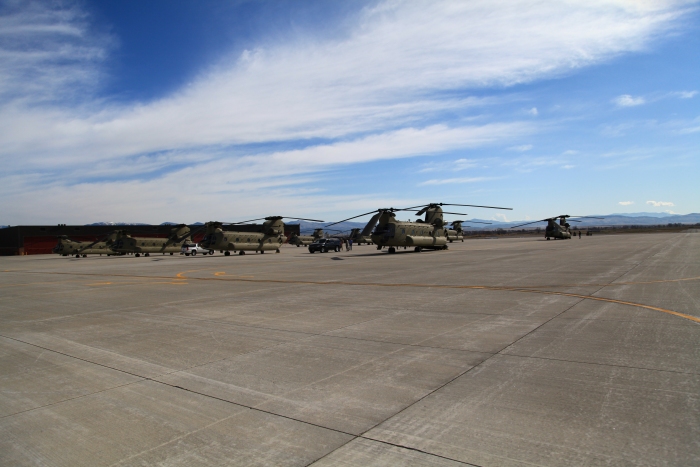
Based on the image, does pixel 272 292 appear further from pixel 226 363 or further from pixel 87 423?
pixel 87 423

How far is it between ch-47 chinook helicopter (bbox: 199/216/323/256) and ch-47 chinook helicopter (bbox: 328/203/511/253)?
20.9 feet

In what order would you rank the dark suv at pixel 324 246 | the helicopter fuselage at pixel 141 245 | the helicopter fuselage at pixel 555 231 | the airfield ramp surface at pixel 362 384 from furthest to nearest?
the helicopter fuselage at pixel 555 231 → the helicopter fuselage at pixel 141 245 → the dark suv at pixel 324 246 → the airfield ramp surface at pixel 362 384

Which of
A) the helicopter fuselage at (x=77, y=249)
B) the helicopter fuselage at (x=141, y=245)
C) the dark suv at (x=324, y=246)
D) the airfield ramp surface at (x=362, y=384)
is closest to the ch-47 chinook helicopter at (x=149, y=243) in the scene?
the helicopter fuselage at (x=141, y=245)

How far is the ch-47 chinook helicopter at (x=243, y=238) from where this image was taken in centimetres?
4356

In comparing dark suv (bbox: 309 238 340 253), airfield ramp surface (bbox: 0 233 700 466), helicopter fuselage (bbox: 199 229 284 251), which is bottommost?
airfield ramp surface (bbox: 0 233 700 466)

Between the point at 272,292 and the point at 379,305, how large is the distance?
4.61m

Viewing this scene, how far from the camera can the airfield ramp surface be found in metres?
3.98

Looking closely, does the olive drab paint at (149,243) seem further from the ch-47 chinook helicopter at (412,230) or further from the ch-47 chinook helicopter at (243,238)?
the ch-47 chinook helicopter at (412,230)

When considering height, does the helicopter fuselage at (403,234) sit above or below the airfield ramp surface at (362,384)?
above

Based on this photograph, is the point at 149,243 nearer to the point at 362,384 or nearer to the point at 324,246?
the point at 324,246

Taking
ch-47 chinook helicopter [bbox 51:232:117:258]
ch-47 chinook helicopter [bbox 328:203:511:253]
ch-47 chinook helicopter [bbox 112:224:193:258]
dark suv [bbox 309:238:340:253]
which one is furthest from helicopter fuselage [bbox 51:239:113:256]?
ch-47 chinook helicopter [bbox 328:203:511:253]

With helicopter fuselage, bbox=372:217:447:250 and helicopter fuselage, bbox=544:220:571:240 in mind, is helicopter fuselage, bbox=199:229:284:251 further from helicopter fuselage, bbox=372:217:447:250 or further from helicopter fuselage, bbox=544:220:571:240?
helicopter fuselage, bbox=544:220:571:240

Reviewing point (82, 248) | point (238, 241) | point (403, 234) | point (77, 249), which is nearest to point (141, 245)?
point (82, 248)

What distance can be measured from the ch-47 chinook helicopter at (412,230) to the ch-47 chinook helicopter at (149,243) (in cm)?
2224
